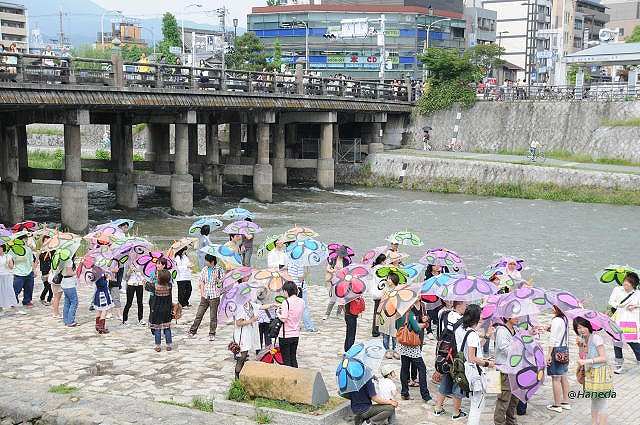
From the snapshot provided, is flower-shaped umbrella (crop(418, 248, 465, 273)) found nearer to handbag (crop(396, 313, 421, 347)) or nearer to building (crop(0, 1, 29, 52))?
handbag (crop(396, 313, 421, 347))

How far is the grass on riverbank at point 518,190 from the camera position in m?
38.8

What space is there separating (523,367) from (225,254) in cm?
575

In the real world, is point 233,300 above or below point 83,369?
above

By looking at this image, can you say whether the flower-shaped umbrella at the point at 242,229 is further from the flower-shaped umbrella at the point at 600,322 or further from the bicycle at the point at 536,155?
the bicycle at the point at 536,155

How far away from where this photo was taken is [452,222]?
33.9m

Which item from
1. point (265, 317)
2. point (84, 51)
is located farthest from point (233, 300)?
point (84, 51)

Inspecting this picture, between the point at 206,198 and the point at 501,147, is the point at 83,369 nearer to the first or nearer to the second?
the point at 206,198

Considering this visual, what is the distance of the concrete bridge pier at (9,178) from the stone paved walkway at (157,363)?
53.8 feet

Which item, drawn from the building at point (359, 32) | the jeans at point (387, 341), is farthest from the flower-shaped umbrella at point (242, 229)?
the building at point (359, 32)

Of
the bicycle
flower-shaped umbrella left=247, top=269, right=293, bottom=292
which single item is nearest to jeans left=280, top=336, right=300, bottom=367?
flower-shaped umbrella left=247, top=269, right=293, bottom=292

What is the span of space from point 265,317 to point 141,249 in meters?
3.49

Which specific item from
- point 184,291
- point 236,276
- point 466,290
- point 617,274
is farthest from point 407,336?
point 184,291

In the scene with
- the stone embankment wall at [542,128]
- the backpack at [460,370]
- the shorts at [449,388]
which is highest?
the stone embankment wall at [542,128]

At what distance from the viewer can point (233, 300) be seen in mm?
11742
